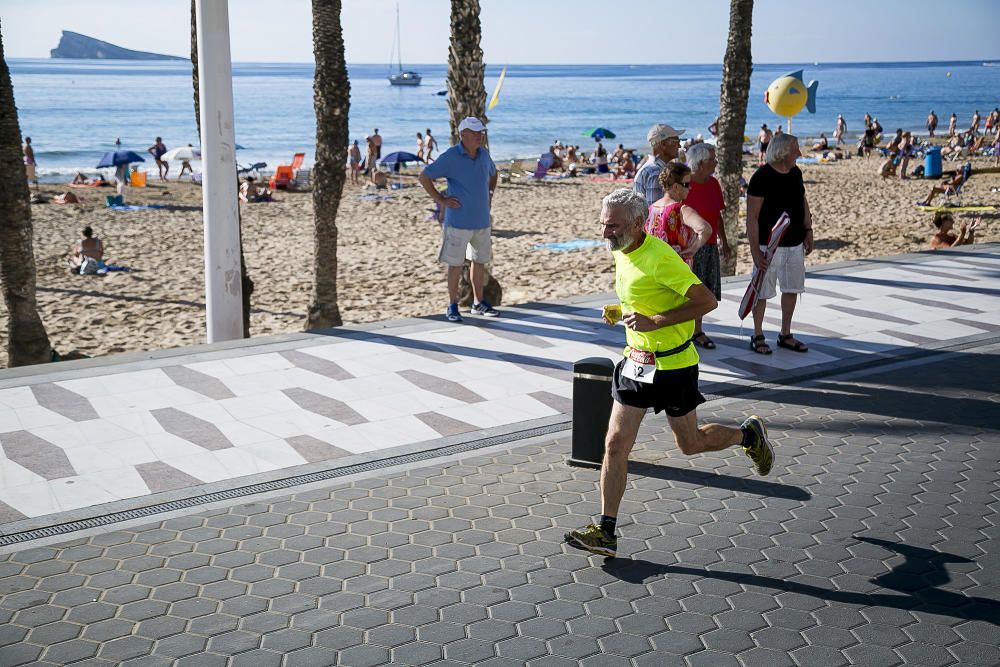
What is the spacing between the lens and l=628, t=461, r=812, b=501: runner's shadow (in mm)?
5762

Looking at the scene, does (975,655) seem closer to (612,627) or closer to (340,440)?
(612,627)

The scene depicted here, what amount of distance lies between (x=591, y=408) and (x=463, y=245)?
150 inches

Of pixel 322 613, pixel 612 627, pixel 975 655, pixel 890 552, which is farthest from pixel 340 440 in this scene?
pixel 975 655

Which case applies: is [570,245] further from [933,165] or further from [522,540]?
[933,165]

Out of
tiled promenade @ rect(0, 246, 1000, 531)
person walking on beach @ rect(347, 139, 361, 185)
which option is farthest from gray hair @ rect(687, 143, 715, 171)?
person walking on beach @ rect(347, 139, 361, 185)

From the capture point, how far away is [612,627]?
4.32 meters

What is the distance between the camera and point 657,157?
26.1 feet

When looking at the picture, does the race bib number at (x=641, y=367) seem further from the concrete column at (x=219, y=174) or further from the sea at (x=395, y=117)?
the sea at (x=395, y=117)

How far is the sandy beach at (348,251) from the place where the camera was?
13477mm

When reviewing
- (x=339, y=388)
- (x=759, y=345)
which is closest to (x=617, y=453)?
(x=339, y=388)

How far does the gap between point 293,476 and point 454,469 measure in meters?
0.98

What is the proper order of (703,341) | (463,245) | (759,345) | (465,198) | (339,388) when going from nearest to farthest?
(339,388) → (759,345) → (703,341) → (465,198) → (463,245)

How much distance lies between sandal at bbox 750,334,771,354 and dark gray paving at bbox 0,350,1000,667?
2.07 meters

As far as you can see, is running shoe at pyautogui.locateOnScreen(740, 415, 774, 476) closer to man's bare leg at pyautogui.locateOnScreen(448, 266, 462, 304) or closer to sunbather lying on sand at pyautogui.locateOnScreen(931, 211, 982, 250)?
man's bare leg at pyautogui.locateOnScreen(448, 266, 462, 304)
